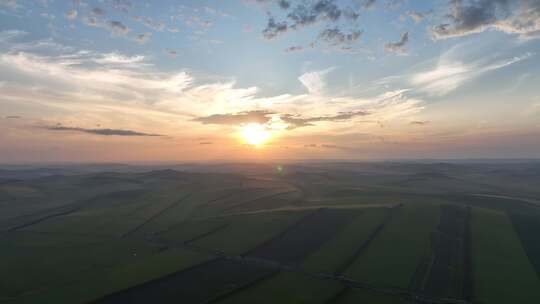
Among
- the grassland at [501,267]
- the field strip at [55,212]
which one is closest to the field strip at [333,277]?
the grassland at [501,267]

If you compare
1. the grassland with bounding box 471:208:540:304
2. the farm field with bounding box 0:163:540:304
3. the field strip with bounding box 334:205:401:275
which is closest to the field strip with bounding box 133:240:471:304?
the farm field with bounding box 0:163:540:304

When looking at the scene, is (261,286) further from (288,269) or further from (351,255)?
(351,255)

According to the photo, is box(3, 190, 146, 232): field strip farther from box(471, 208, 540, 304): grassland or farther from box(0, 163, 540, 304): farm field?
box(471, 208, 540, 304): grassland

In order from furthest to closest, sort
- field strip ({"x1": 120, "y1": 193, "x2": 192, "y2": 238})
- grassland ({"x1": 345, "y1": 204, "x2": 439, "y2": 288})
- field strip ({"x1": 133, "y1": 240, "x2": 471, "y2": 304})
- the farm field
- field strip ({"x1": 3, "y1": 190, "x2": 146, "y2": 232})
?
field strip ({"x1": 3, "y1": 190, "x2": 146, "y2": 232}), field strip ({"x1": 120, "y1": 193, "x2": 192, "y2": 238}), grassland ({"x1": 345, "y1": 204, "x2": 439, "y2": 288}), the farm field, field strip ({"x1": 133, "y1": 240, "x2": 471, "y2": 304})

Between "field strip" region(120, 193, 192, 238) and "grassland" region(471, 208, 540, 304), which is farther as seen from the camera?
"field strip" region(120, 193, 192, 238)

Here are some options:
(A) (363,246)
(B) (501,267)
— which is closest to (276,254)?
(A) (363,246)

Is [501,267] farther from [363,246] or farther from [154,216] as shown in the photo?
[154,216]

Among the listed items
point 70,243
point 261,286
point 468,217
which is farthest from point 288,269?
point 468,217

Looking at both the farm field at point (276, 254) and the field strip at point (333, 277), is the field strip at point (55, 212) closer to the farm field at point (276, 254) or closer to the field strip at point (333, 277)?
the farm field at point (276, 254)
